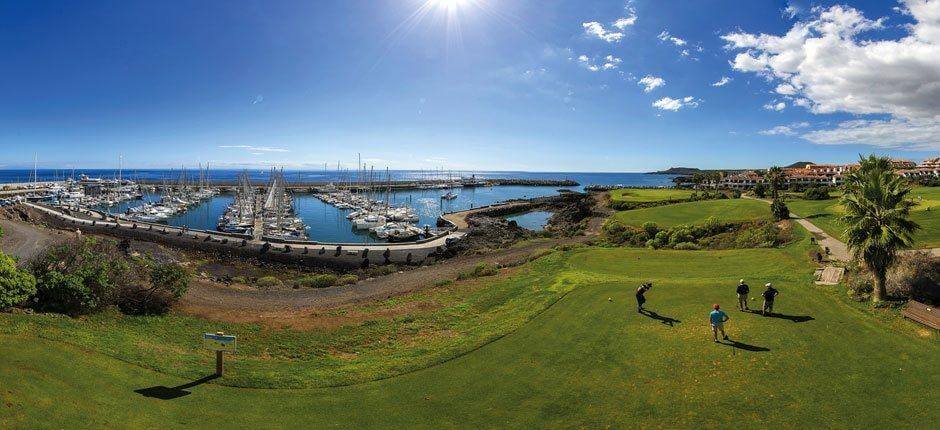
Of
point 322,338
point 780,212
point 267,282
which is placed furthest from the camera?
point 780,212

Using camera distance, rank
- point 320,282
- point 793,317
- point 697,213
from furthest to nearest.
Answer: point 697,213
point 320,282
point 793,317

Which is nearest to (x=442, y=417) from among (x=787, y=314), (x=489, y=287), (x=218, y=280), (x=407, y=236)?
(x=787, y=314)

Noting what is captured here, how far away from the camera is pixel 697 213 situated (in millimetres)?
52812

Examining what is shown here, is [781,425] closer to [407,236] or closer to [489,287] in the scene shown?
[489,287]

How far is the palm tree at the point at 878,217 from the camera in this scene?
15.6 m

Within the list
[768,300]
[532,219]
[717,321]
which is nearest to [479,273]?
[768,300]

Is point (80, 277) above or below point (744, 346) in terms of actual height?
above

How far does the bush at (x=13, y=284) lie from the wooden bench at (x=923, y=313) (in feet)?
97.2

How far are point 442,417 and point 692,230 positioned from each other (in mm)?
39058

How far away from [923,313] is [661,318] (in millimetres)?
7723

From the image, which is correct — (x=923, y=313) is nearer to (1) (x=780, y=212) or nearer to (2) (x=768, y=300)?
(2) (x=768, y=300)

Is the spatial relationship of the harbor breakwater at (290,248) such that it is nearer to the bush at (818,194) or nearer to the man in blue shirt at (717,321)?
the man in blue shirt at (717,321)

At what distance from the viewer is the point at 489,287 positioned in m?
25.9

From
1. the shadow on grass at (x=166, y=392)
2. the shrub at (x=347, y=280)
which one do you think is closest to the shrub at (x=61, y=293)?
the shadow on grass at (x=166, y=392)
